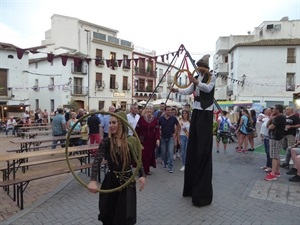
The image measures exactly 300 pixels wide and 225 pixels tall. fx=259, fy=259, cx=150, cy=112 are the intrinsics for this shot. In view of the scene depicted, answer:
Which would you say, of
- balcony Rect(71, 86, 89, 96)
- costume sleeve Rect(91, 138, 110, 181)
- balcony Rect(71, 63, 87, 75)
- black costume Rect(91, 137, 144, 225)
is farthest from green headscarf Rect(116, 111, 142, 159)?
balcony Rect(71, 63, 87, 75)

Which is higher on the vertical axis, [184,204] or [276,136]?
[276,136]

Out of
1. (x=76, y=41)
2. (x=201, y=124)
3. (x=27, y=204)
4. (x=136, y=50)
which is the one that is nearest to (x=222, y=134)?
(x=201, y=124)

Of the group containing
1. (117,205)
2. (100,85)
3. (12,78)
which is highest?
(100,85)

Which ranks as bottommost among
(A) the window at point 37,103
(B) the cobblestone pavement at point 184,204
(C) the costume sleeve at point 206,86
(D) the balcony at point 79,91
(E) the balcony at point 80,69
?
(B) the cobblestone pavement at point 184,204

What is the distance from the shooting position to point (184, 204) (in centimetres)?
483

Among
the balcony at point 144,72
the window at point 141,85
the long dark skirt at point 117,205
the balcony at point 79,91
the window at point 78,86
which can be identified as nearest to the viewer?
the long dark skirt at point 117,205

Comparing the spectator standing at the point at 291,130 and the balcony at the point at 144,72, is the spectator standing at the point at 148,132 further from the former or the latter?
the balcony at the point at 144,72

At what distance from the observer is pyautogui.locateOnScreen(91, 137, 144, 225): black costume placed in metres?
3.06

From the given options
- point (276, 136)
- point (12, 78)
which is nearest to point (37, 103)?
point (12, 78)

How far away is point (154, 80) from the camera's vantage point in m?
44.4

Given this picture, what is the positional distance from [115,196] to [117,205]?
4.2 inches

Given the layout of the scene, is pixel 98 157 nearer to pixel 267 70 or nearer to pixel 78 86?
pixel 78 86

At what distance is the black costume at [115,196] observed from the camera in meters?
3.06

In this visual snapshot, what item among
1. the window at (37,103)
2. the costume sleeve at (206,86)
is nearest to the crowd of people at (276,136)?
the costume sleeve at (206,86)
